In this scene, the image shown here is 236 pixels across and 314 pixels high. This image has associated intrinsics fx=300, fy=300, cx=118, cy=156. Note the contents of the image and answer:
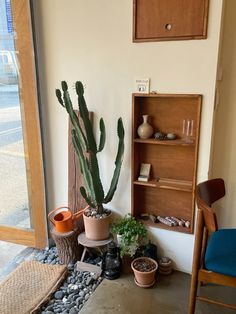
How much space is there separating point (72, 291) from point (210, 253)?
3.41 feet

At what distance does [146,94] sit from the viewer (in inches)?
80.5

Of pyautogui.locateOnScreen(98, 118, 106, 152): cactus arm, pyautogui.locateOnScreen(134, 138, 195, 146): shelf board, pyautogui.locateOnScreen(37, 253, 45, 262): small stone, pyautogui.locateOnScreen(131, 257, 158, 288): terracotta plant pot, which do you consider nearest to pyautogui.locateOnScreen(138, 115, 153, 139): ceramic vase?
pyautogui.locateOnScreen(134, 138, 195, 146): shelf board

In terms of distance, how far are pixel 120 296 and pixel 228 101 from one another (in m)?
1.51

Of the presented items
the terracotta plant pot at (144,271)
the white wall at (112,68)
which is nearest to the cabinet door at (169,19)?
the white wall at (112,68)

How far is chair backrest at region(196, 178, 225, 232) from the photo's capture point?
1371 mm

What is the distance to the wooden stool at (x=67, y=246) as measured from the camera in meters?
2.26

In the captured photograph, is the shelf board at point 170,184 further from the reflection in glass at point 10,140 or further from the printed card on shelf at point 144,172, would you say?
the reflection in glass at point 10,140

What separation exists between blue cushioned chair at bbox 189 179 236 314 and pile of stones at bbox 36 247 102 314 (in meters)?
0.75

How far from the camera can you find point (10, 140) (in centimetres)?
250

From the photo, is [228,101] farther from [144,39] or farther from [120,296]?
[120,296]

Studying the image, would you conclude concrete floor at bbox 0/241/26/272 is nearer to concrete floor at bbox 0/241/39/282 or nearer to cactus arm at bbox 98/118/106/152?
concrete floor at bbox 0/241/39/282

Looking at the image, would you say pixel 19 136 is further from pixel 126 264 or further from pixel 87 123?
pixel 126 264

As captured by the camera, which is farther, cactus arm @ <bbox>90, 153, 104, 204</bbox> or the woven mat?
cactus arm @ <bbox>90, 153, 104, 204</bbox>

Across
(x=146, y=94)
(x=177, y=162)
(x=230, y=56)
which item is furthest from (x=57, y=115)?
(x=230, y=56)
